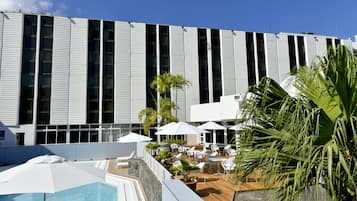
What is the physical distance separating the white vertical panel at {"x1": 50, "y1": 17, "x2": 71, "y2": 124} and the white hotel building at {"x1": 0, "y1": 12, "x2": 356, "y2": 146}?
0.09m

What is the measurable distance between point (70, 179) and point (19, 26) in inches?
991

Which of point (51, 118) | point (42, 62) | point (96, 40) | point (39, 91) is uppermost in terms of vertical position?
point (96, 40)

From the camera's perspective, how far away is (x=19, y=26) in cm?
2484

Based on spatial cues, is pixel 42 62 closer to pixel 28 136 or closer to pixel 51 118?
pixel 51 118

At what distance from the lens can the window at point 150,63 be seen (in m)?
27.3

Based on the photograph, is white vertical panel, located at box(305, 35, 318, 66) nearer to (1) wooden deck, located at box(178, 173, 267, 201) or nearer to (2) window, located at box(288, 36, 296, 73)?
(2) window, located at box(288, 36, 296, 73)

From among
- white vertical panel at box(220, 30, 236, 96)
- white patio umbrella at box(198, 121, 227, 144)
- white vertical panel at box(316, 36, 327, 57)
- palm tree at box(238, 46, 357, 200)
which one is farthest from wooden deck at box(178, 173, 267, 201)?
white vertical panel at box(316, 36, 327, 57)

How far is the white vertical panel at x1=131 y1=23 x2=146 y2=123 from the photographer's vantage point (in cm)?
2683

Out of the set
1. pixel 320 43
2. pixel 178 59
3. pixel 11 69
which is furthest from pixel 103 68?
pixel 320 43

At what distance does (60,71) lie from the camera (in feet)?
83.3

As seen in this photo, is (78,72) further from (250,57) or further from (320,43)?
(320,43)

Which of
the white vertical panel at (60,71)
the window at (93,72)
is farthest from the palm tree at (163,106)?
the white vertical panel at (60,71)

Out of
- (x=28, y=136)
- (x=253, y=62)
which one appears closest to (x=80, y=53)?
(x=28, y=136)

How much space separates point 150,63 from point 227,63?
347 inches
